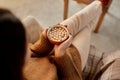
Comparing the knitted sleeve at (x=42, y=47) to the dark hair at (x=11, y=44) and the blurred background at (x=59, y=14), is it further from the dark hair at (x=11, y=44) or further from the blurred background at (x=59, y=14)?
the blurred background at (x=59, y=14)

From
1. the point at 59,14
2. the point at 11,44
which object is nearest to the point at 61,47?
the point at 11,44

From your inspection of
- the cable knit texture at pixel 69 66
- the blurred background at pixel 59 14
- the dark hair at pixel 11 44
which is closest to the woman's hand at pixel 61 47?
the cable knit texture at pixel 69 66

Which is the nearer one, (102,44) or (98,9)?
(98,9)

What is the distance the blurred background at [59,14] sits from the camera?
1.94m

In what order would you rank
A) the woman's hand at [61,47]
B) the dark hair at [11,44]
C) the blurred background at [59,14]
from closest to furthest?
the dark hair at [11,44], the woman's hand at [61,47], the blurred background at [59,14]

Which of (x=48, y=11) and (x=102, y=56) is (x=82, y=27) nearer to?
(x=102, y=56)

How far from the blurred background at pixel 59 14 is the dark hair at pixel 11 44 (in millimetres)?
1387

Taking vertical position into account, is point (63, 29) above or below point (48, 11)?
above

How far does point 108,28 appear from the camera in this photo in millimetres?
2047

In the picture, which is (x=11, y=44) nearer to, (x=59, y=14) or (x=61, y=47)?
(x=61, y=47)

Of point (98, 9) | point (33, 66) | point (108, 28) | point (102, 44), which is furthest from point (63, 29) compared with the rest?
point (108, 28)

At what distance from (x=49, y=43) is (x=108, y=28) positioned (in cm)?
114

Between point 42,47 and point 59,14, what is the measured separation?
1.12m

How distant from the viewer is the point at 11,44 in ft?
1.77
